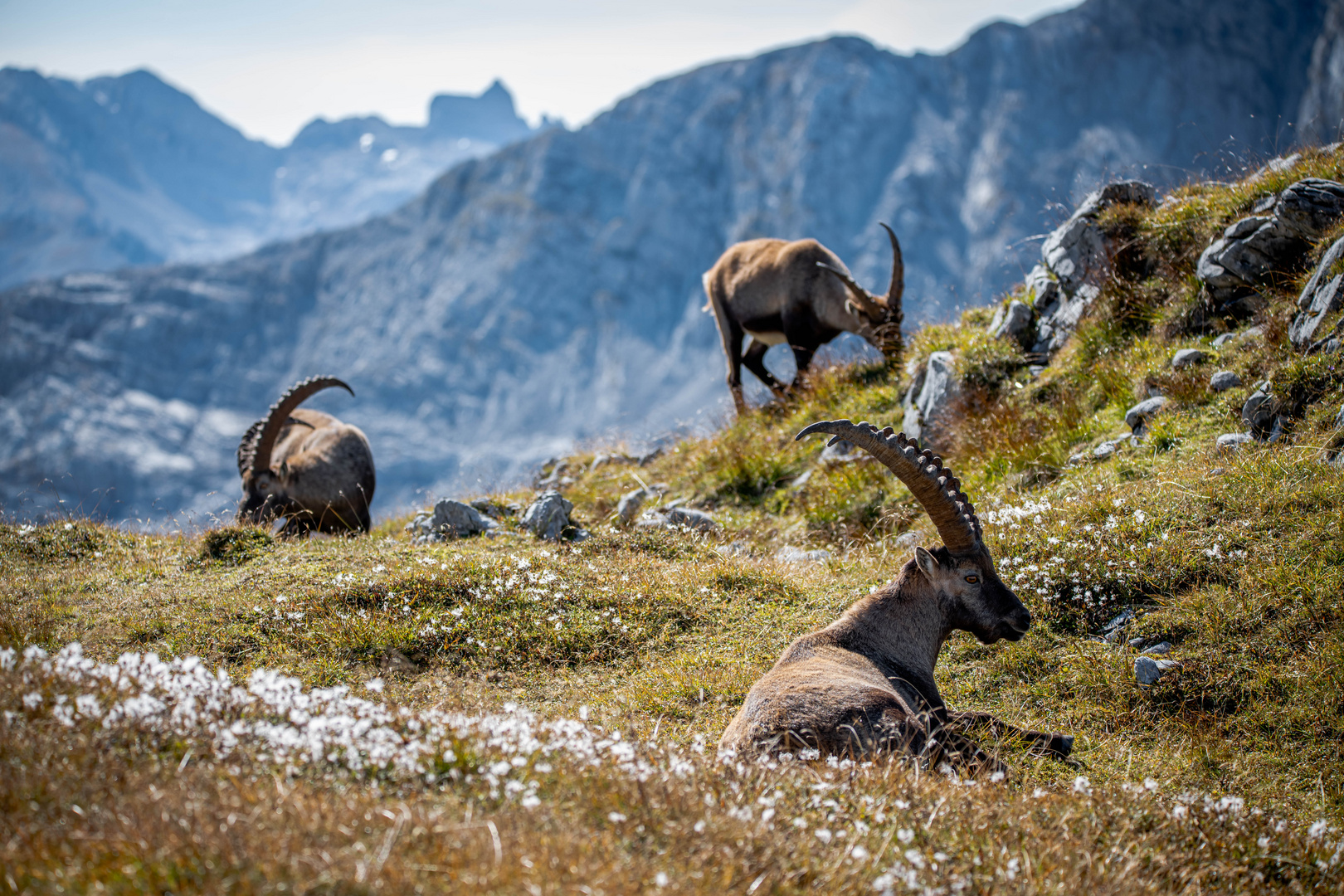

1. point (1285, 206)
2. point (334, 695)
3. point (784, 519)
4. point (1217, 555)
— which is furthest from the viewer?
point (784, 519)

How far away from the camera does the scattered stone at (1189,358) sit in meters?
10.1

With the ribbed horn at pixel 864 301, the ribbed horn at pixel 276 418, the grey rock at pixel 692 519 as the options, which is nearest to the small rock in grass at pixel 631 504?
the grey rock at pixel 692 519

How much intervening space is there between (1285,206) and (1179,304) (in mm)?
1523

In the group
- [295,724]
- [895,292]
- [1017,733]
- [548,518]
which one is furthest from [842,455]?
[295,724]

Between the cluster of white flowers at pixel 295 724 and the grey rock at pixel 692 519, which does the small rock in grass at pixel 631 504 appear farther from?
the cluster of white flowers at pixel 295 724

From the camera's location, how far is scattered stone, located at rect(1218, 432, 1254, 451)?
28.5 ft

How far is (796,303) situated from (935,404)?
3928 mm

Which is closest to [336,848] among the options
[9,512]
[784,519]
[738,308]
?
[784,519]

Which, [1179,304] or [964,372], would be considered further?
[964,372]

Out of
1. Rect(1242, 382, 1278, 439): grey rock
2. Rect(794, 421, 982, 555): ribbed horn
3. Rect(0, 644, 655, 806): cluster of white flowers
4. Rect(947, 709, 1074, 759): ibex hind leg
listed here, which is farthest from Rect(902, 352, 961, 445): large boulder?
Rect(0, 644, 655, 806): cluster of white flowers

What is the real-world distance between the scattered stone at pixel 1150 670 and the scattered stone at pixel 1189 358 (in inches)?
190

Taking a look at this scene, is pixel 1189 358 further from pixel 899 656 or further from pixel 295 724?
pixel 295 724

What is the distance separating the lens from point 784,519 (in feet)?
39.3

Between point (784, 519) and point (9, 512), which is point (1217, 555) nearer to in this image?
point (784, 519)
